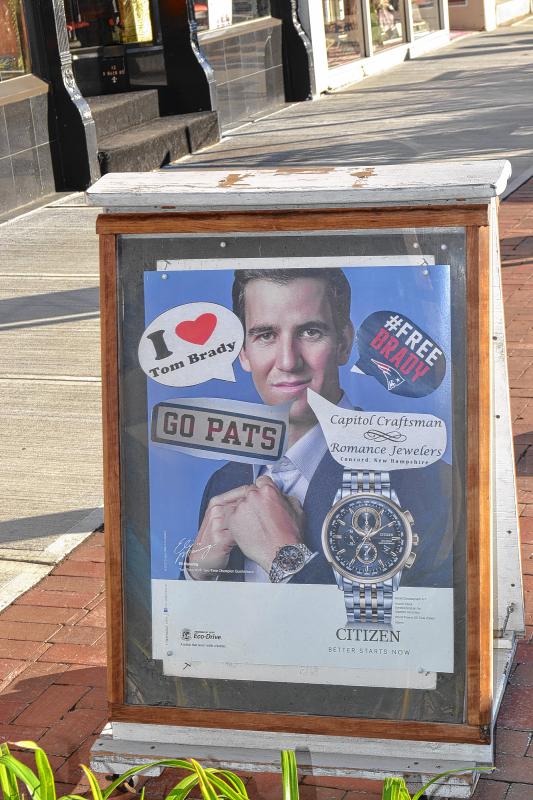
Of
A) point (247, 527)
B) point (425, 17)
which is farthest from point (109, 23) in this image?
point (247, 527)

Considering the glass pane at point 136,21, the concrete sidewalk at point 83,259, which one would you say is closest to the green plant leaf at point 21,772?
the concrete sidewalk at point 83,259

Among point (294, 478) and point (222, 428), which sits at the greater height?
point (222, 428)

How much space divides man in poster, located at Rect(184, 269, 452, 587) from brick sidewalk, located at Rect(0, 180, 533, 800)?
0.67 m

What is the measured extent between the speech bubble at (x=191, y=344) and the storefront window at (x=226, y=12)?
12656 millimetres

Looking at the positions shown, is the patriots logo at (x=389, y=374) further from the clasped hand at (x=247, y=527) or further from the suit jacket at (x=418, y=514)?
the clasped hand at (x=247, y=527)

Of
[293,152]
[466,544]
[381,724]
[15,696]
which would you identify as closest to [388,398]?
[466,544]

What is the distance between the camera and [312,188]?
10.0ft

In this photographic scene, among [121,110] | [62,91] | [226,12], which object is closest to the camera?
[62,91]

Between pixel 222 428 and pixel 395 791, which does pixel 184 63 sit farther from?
pixel 395 791

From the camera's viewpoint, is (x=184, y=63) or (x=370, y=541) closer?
(x=370, y=541)

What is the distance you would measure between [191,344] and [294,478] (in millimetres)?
436

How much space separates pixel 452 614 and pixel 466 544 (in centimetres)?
18

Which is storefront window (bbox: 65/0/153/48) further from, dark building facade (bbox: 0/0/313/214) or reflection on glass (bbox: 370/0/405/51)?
reflection on glass (bbox: 370/0/405/51)

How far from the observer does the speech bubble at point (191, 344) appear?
3.16m
